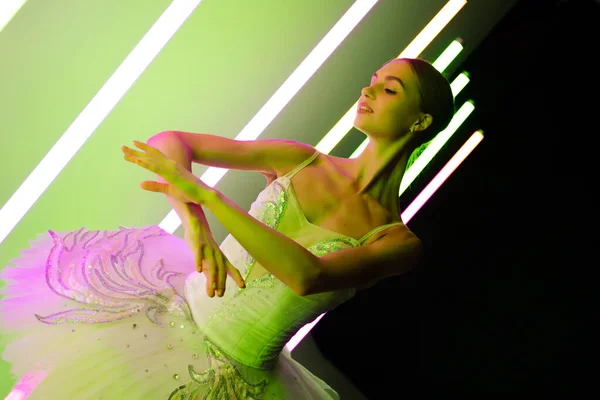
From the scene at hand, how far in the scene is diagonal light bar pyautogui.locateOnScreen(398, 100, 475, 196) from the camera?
1990 mm

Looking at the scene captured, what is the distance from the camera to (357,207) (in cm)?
147

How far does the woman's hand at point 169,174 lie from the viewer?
1064 millimetres

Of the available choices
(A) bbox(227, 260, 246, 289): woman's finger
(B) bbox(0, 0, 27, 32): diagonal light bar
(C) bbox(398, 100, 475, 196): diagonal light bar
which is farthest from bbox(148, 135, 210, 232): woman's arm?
(C) bbox(398, 100, 475, 196): diagonal light bar

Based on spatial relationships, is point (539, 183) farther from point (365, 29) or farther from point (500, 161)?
point (365, 29)

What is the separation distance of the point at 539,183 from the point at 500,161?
197 millimetres

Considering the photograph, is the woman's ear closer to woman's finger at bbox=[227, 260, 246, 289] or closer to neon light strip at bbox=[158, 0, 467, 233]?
neon light strip at bbox=[158, 0, 467, 233]

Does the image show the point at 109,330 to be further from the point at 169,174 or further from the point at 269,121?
the point at 269,121

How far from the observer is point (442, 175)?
2.38 metres

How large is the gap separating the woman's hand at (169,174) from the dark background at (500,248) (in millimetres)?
A: 1409

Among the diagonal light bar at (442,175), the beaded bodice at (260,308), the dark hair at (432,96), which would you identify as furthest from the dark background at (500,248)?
the beaded bodice at (260,308)

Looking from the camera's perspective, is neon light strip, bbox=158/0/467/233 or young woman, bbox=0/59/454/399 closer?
young woman, bbox=0/59/454/399

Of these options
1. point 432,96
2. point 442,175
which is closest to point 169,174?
point 432,96

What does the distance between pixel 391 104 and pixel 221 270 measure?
0.66 meters

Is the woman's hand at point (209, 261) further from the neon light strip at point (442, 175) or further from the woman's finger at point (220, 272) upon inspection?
the neon light strip at point (442, 175)
